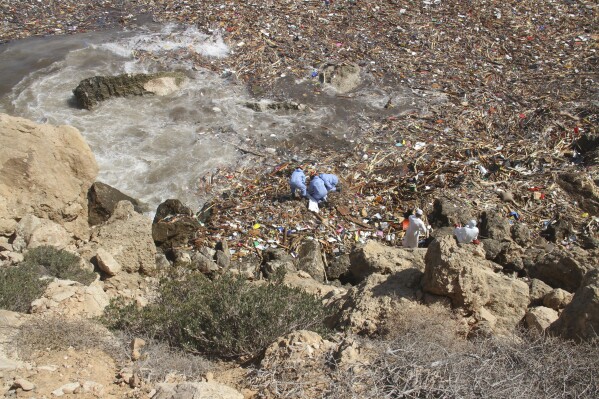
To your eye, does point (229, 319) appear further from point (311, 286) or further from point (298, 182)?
point (298, 182)

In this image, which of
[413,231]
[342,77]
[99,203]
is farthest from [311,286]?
[342,77]

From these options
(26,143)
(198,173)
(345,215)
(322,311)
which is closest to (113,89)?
(198,173)

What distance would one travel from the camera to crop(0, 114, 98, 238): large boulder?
7.60 metres

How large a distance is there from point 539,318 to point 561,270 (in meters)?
2.39

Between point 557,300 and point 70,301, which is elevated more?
point 70,301

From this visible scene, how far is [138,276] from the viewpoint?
7.49 metres

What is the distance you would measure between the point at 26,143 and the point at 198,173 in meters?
3.27

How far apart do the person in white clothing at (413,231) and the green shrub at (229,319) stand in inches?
128

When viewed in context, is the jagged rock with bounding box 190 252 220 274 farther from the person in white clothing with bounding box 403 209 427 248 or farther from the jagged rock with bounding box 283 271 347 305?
the person in white clothing with bounding box 403 209 427 248

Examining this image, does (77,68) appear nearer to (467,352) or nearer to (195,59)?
(195,59)

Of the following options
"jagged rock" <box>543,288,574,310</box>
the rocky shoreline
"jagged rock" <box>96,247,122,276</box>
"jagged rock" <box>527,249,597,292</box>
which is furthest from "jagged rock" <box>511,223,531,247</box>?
"jagged rock" <box>96,247,122,276</box>

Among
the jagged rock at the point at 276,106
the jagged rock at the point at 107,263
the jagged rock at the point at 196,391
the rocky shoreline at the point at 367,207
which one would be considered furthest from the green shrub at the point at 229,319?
the jagged rock at the point at 276,106

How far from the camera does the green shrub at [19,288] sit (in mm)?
5453

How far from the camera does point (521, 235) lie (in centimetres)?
865
